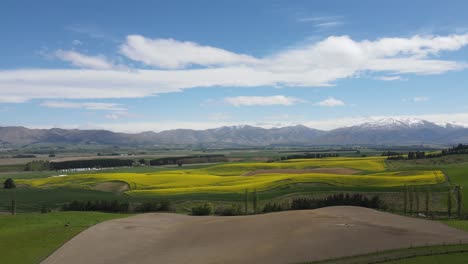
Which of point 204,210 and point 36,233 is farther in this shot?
point 204,210

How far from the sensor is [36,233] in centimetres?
4956

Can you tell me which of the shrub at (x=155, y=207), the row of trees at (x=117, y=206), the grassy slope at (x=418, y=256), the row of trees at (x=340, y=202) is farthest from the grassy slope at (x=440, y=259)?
the row of trees at (x=117, y=206)

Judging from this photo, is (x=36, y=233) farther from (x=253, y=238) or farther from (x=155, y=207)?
(x=155, y=207)

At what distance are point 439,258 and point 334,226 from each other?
14.6 metres

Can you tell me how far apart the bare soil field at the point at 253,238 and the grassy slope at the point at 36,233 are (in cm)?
164

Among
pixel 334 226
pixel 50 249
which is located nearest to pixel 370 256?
pixel 334 226

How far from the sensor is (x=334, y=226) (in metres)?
46.8

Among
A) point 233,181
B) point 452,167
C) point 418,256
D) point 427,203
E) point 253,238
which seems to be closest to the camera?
point 418,256

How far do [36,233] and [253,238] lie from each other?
929 inches

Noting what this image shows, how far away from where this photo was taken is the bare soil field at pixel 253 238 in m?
38.1

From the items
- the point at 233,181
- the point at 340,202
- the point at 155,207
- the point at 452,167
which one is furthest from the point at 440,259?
the point at 452,167

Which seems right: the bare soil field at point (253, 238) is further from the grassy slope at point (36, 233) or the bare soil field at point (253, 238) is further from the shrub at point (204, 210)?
the shrub at point (204, 210)

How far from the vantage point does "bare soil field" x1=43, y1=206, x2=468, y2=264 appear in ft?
125

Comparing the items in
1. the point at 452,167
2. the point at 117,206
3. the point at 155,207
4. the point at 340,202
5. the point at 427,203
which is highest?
the point at 452,167
